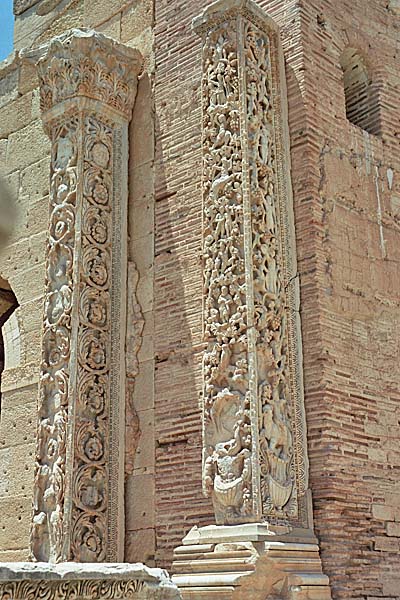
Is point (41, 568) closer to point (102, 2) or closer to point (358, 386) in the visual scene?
point (358, 386)

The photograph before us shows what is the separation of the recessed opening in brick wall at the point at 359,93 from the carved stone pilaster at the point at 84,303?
2040 mm

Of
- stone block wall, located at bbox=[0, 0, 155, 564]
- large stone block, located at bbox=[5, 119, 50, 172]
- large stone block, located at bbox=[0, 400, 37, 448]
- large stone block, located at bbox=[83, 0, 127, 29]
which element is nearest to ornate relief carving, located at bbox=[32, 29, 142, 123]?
stone block wall, located at bbox=[0, 0, 155, 564]

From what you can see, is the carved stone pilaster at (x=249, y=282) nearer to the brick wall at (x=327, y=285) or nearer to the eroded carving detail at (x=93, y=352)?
A: the brick wall at (x=327, y=285)

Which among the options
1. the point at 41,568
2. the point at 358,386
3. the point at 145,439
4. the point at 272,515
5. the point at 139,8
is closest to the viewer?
the point at 41,568

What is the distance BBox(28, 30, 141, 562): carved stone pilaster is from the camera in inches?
289

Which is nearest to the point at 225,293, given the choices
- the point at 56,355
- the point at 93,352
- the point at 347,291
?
the point at 347,291

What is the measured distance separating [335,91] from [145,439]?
137 inches

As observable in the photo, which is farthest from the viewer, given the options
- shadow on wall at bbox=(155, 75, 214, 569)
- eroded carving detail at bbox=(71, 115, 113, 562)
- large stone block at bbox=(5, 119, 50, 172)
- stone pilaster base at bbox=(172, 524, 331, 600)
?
large stone block at bbox=(5, 119, 50, 172)

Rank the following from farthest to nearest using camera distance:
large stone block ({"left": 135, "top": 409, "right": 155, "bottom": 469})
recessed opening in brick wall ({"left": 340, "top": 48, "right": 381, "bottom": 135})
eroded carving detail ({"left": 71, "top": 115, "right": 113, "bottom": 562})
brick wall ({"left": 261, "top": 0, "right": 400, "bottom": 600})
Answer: recessed opening in brick wall ({"left": 340, "top": 48, "right": 381, "bottom": 135}) < large stone block ({"left": 135, "top": 409, "right": 155, "bottom": 469}) < eroded carving detail ({"left": 71, "top": 115, "right": 113, "bottom": 562}) < brick wall ({"left": 261, "top": 0, "right": 400, "bottom": 600})

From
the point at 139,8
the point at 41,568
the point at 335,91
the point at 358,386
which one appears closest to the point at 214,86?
the point at 335,91

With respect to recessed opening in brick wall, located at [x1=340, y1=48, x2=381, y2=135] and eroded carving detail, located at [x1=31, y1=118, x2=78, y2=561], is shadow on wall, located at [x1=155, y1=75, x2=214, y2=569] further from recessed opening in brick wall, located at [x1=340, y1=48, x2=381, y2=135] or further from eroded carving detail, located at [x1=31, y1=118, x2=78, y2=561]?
recessed opening in brick wall, located at [x1=340, y1=48, x2=381, y2=135]

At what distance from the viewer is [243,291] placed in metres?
6.79

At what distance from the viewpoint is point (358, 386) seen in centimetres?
712

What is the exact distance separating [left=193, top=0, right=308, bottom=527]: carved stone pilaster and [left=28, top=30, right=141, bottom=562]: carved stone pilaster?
125cm
